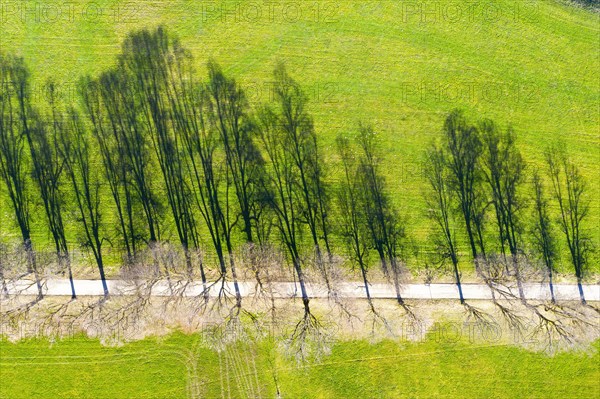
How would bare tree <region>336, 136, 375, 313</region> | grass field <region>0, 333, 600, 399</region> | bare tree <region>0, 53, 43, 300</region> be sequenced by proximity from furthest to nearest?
1. bare tree <region>336, 136, 375, 313</region>
2. grass field <region>0, 333, 600, 399</region>
3. bare tree <region>0, 53, 43, 300</region>

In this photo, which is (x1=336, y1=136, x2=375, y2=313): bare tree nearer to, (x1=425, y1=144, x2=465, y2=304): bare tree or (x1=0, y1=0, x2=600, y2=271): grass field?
(x1=0, y1=0, x2=600, y2=271): grass field

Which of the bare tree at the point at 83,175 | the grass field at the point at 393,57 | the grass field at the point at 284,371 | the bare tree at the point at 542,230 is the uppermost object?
the grass field at the point at 393,57

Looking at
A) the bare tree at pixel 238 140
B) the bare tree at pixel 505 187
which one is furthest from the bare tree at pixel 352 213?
the bare tree at pixel 505 187

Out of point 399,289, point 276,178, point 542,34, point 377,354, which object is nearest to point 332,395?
point 377,354

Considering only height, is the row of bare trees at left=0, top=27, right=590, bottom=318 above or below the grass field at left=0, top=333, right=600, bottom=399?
above

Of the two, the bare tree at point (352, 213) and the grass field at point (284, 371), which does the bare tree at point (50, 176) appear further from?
the bare tree at point (352, 213)

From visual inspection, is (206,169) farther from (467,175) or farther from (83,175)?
(467,175)

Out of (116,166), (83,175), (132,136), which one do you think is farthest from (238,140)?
(83,175)

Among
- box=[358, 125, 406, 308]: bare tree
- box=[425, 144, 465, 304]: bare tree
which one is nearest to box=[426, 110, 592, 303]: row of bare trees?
box=[425, 144, 465, 304]: bare tree
